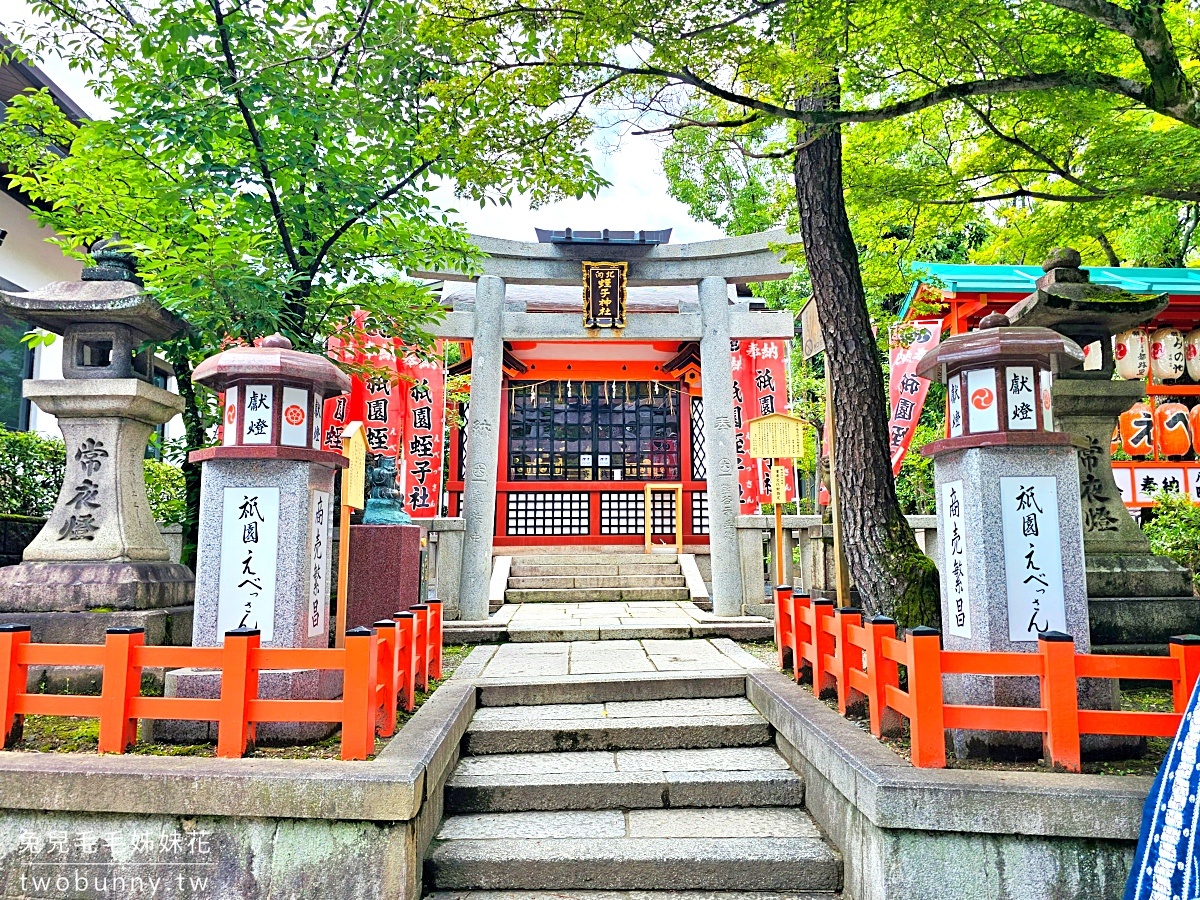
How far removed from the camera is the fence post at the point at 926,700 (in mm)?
3625

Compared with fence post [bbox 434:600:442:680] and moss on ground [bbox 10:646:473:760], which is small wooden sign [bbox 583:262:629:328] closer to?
fence post [bbox 434:600:442:680]

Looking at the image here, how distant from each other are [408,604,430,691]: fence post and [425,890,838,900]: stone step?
1.89 meters

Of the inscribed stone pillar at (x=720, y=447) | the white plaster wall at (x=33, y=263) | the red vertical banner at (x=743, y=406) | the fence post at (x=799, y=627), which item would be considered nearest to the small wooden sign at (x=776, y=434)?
the inscribed stone pillar at (x=720, y=447)

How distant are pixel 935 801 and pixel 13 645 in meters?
4.78

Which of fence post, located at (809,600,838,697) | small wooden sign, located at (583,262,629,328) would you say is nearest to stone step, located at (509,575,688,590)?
small wooden sign, located at (583,262,629,328)

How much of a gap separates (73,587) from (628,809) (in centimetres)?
447

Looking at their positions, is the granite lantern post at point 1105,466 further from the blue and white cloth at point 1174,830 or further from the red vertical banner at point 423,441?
the red vertical banner at point 423,441

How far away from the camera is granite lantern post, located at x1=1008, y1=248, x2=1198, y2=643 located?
557 cm

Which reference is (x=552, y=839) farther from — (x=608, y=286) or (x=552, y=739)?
(x=608, y=286)

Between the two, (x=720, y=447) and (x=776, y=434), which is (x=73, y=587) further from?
(x=776, y=434)

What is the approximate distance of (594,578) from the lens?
1268 centimetres

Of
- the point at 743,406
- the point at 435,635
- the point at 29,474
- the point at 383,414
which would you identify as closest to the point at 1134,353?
the point at 743,406

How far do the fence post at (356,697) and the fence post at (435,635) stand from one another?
6.75 ft

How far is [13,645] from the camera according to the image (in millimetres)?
4027
